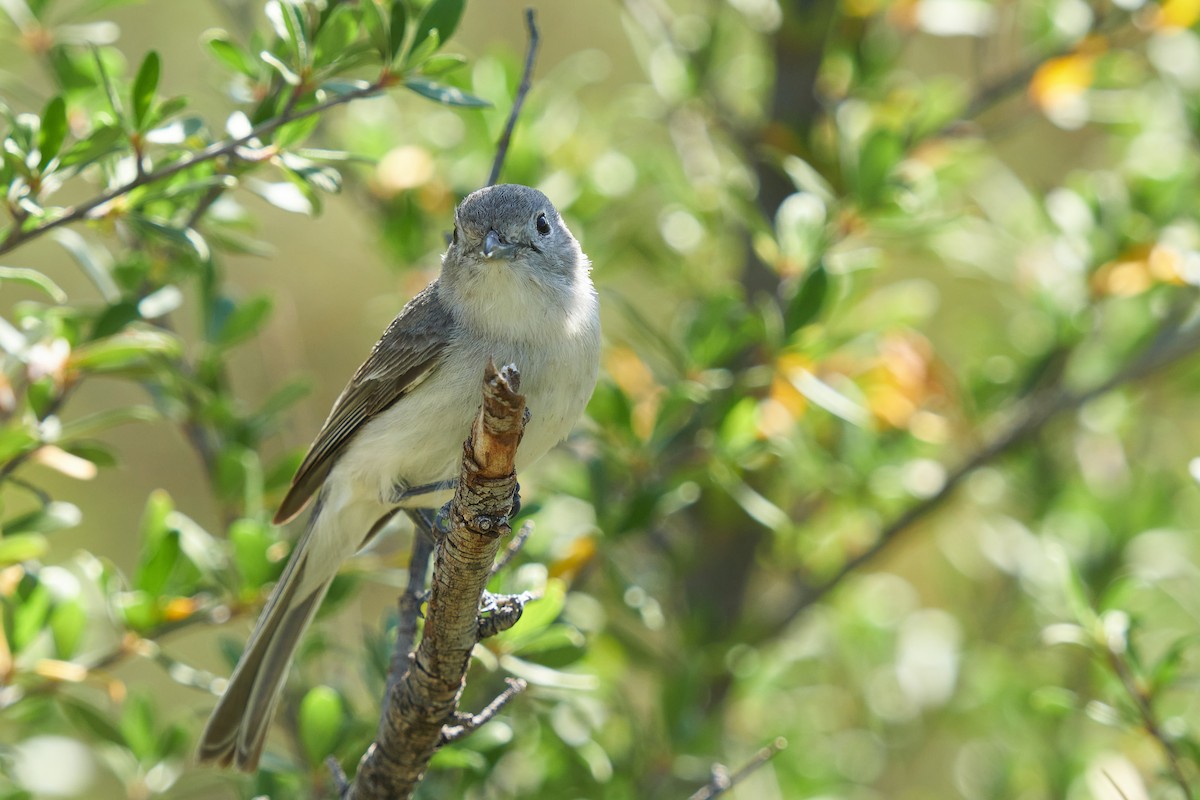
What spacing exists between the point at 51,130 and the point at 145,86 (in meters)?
0.20

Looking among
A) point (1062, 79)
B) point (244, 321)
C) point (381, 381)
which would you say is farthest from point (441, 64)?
point (1062, 79)

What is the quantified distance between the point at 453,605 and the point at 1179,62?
3187 millimetres

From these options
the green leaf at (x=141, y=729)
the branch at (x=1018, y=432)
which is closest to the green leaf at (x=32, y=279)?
the green leaf at (x=141, y=729)

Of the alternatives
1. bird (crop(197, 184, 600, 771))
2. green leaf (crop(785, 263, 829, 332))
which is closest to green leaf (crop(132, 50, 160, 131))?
bird (crop(197, 184, 600, 771))

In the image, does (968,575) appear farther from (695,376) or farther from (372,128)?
(372,128)

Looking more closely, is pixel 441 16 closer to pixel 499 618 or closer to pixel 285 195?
pixel 285 195

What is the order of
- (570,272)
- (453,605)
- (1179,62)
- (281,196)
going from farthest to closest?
(1179,62) → (570,272) → (281,196) → (453,605)

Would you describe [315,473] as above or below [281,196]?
below

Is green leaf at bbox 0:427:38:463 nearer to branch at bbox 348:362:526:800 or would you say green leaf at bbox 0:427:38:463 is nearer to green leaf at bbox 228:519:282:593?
green leaf at bbox 228:519:282:593

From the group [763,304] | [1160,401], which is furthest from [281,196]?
[1160,401]

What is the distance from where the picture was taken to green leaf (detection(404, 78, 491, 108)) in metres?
2.50

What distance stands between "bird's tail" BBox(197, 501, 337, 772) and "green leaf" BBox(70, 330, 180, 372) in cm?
55

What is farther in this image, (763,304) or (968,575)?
(968,575)

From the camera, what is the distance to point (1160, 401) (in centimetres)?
450
